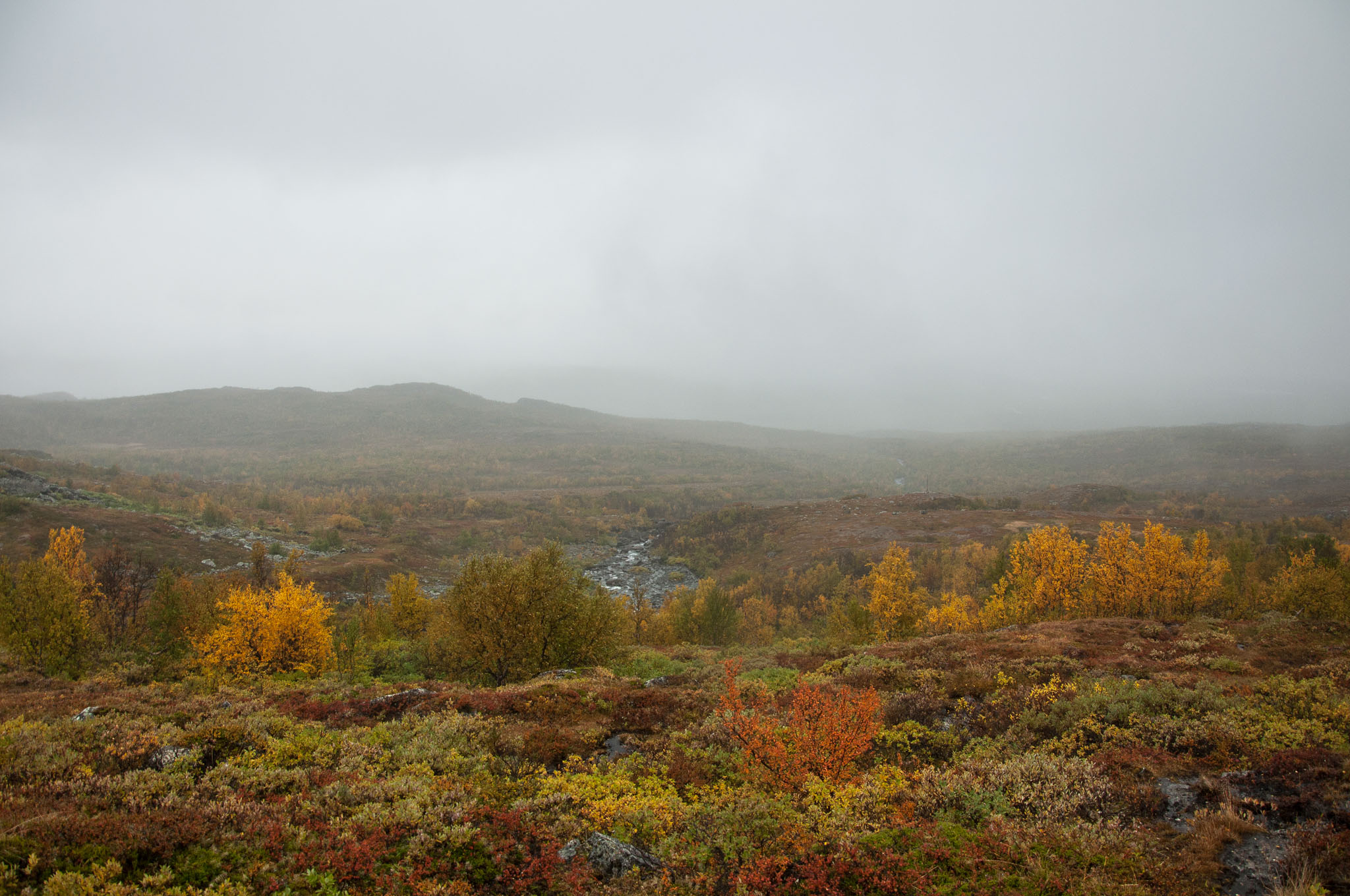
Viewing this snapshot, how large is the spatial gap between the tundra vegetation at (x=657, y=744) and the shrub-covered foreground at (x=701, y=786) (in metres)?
0.07

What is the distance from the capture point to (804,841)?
843 centimetres

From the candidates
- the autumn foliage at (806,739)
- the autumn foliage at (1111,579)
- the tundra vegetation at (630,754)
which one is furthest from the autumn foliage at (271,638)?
the autumn foliage at (1111,579)

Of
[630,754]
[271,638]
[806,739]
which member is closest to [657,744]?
[630,754]

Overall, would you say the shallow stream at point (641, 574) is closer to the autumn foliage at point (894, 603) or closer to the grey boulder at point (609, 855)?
the autumn foliage at point (894, 603)

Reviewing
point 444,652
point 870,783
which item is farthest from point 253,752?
point 444,652

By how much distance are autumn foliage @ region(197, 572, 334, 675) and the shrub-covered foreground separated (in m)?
4.54

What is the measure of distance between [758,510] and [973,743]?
116 m

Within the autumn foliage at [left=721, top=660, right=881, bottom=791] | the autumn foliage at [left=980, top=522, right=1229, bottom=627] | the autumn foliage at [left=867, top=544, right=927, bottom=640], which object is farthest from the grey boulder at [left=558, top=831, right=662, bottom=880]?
the autumn foliage at [left=980, top=522, right=1229, bottom=627]

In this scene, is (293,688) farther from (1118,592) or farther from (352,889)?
(1118,592)

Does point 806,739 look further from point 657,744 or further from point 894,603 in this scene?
point 894,603

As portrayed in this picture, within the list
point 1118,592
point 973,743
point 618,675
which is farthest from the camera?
point 1118,592

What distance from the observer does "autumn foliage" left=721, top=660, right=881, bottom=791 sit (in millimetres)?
10898

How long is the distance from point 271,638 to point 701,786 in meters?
22.2

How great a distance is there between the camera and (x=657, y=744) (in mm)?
14484
